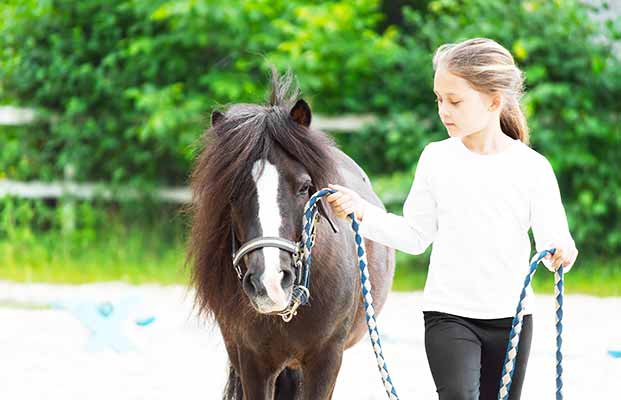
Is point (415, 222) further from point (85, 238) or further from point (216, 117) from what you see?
point (85, 238)

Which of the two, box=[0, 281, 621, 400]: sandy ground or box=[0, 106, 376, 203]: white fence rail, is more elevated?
box=[0, 106, 376, 203]: white fence rail

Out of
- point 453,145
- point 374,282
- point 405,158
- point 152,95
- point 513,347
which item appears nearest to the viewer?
point 513,347

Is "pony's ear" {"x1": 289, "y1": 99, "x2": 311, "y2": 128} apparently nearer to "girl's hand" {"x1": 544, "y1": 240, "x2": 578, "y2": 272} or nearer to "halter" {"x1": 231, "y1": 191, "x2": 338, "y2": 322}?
"halter" {"x1": 231, "y1": 191, "x2": 338, "y2": 322}

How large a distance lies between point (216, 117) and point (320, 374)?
927 mm

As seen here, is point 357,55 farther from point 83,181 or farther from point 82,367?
point 82,367

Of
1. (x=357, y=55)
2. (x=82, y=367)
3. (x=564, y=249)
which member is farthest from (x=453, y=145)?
(x=357, y=55)

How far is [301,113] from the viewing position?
3.25 metres

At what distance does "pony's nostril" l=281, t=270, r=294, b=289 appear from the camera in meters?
2.85

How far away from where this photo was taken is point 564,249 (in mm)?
2748

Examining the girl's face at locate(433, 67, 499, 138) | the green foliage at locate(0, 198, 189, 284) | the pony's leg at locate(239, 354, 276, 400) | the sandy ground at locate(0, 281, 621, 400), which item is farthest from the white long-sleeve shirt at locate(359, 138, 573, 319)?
the green foliage at locate(0, 198, 189, 284)

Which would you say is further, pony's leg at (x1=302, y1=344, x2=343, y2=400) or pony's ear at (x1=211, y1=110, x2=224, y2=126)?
pony's leg at (x1=302, y1=344, x2=343, y2=400)

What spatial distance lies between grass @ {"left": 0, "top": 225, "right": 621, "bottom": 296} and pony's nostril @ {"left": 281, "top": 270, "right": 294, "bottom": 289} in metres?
5.85

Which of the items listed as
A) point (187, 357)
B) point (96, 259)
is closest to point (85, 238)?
point (96, 259)

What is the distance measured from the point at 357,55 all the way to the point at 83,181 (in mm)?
3260
